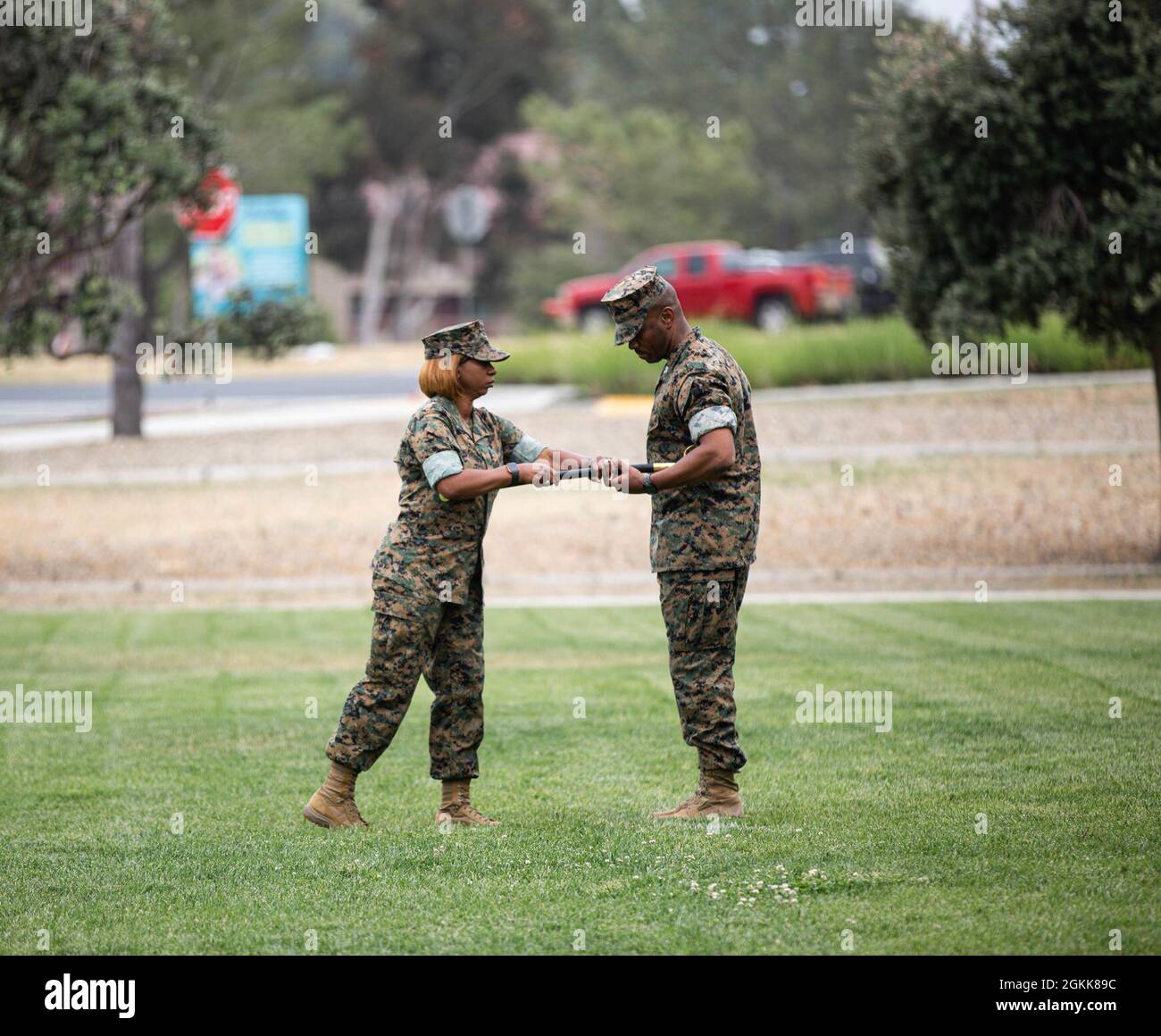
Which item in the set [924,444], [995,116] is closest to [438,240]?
[924,444]

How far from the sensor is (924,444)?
20.2 metres

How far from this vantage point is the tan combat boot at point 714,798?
22.2ft

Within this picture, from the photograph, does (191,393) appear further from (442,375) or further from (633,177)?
(442,375)

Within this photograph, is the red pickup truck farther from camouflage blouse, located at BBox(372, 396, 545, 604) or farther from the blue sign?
camouflage blouse, located at BBox(372, 396, 545, 604)

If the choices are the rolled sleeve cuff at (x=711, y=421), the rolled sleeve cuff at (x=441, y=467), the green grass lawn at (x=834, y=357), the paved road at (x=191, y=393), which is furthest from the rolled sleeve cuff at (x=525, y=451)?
the paved road at (x=191, y=393)

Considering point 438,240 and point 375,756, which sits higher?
point 438,240

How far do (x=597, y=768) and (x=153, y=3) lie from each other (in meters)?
10.8

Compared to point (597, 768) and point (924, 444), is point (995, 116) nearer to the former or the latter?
point (924, 444)

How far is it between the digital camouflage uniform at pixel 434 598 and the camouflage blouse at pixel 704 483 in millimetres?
713

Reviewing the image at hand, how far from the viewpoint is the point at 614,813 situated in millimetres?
7051
